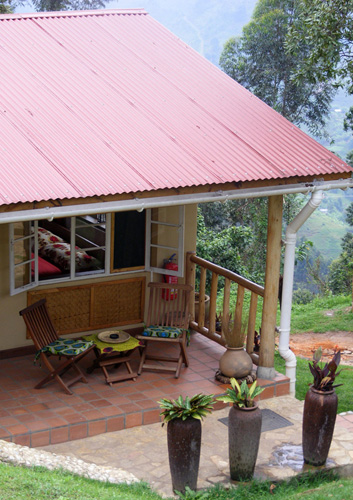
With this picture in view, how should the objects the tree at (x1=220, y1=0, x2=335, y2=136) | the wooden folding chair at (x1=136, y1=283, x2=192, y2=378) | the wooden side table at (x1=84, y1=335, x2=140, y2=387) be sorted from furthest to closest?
the tree at (x1=220, y1=0, x2=335, y2=136)
the wooden folding chair at (x1=136, y1=283, x2=192, y2=378)
the wooden side table at (x1=84, y1=335, x2=140, y2=387)

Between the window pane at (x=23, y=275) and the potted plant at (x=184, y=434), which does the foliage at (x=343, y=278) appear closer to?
the window pane at (x=23, y=275)

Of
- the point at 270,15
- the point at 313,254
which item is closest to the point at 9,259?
the point at 270,15

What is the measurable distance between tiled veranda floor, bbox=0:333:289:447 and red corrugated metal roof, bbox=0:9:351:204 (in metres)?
2.18

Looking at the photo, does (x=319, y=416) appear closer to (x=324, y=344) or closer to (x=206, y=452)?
(x=206, y=452)

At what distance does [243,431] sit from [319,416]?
769 mm

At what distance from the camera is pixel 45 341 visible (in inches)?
282

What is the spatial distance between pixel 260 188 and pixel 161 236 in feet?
7.56

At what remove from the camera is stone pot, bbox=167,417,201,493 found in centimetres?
522

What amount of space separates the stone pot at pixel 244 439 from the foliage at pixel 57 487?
0.72 metres

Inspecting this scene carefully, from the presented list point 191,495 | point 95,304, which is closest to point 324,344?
point 95,304

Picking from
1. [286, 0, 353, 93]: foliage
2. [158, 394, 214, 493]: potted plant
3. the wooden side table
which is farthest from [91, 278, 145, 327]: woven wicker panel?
[286, 0, 353, 93]: foliage

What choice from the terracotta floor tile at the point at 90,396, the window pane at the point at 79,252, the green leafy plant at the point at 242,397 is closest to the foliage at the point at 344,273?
the window pane at the point at 79,252

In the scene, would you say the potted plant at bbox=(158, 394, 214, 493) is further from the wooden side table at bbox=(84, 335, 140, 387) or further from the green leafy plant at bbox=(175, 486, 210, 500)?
the wooden side table at bbox=(84, 335, 140, 387)

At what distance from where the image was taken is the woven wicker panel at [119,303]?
857 cm
